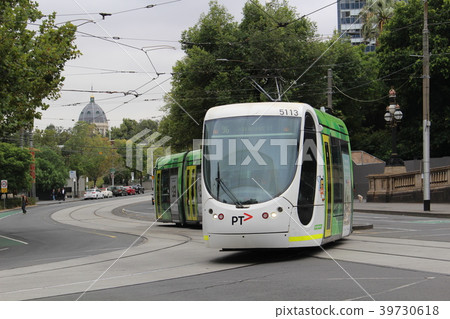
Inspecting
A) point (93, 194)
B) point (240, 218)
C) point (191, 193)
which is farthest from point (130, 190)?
point (240, 218)

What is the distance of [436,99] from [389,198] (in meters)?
11.4

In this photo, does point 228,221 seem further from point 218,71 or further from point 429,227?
point 218,71

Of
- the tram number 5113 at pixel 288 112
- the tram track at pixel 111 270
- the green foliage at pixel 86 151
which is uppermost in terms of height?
the green foliage at pixel 86 151

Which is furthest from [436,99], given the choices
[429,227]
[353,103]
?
[429,227]

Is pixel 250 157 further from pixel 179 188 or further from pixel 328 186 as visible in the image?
pixel 179 188

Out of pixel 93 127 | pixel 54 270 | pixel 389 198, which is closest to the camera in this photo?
pixel 54 270

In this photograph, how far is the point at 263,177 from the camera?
12195mm

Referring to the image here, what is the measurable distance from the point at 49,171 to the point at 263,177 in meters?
71.5

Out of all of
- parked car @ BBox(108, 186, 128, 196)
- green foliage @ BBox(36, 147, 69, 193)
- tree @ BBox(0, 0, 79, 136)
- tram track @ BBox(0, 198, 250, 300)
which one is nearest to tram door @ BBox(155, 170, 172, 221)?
tree @ BBox(0, 0, 79, 136)

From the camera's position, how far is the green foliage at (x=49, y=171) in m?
79.3

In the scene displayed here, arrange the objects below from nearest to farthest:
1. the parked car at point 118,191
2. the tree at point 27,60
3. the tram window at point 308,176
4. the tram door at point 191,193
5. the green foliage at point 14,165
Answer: the tram window at point 308,176 → the tree at point 27,60 → the tram door at point 191,193 → the green foliage at point 14,165 → the parked car at point 118,191

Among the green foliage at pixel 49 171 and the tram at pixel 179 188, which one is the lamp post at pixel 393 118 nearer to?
the tram at pixel 179 188

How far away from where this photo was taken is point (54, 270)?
13648 mm

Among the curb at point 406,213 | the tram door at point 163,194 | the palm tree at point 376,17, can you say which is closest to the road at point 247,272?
the tram door at point 163,194
